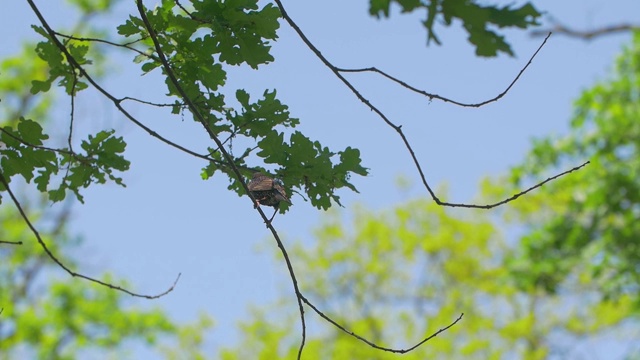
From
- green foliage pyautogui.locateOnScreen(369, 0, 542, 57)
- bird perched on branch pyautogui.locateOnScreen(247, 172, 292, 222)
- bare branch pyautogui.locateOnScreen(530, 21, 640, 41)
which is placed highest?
bare branch pyautogui.locateOnScreen(530, 21, 640, 41)

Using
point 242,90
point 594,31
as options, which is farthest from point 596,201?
point 242,90

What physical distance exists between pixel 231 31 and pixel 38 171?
31.7 inches

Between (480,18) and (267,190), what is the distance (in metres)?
1.16

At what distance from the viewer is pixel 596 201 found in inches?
330

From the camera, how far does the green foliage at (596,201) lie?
8.30 m

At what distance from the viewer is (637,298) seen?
26.6 feet

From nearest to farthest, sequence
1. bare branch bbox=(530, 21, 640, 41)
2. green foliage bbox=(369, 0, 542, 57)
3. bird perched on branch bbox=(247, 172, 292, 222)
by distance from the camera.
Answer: green foliage bbox=(369, 0, 542, 57), bird perched on branch bbox=(247, 172, 292, 222), bare branch bbox=(530, 21, 640, 41)

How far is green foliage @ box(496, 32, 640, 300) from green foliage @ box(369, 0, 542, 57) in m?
7.50

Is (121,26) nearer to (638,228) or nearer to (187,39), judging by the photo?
(187,39)

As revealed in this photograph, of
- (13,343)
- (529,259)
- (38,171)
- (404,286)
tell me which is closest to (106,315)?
(13,343)

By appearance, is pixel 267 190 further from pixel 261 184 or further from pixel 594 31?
pixel 594 31

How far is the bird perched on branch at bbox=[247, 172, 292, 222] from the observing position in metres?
2.19

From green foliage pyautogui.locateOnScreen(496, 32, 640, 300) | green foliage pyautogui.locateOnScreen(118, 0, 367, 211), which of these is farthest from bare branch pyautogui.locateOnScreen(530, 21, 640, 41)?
green foliage pyautogui.locateOnScreen(118, 0, 367, 211)

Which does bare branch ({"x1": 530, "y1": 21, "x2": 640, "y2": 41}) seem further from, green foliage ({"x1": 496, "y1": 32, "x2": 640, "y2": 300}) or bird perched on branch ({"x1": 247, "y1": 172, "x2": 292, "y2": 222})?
bird perched on branch ({"x1": 247, "y1": 172, "x2": 292, "y2": 222})
